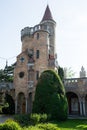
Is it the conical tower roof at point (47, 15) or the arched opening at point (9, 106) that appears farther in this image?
the conical tower roof at point (47, 15)

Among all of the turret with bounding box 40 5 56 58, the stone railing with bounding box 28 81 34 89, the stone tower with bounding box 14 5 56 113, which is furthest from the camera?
the turret with bounding box 40 5 56 58

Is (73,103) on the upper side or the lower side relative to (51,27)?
lower

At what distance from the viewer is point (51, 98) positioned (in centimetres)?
2333

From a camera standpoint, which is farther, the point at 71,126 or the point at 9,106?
the point at 9,106

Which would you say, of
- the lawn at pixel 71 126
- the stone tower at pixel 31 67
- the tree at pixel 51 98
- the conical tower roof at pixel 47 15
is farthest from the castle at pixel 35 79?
the lawn at pixel 71 126

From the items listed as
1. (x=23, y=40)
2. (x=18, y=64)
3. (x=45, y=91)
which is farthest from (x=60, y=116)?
(x=23, y=40)

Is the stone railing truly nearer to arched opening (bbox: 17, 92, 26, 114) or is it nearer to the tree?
arched opening (bbox: 17, 92, 26, 114)

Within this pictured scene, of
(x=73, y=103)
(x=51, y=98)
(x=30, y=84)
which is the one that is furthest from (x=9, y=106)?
(x=51, y=98)

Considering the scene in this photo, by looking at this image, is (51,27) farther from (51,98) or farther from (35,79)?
(51,98)

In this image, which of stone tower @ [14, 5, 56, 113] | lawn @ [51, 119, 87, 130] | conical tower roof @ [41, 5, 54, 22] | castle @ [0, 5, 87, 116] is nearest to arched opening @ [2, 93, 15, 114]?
castle @ [0, 5, 87, 116]

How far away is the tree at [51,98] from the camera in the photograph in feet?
74.6

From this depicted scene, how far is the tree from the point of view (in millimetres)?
22750

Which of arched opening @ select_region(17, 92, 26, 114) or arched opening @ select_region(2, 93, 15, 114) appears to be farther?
arched opening @ select_region(17, 92, 26, 114)

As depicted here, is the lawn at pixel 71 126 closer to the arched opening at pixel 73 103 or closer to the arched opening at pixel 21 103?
the arched opening at pixel 73 103
